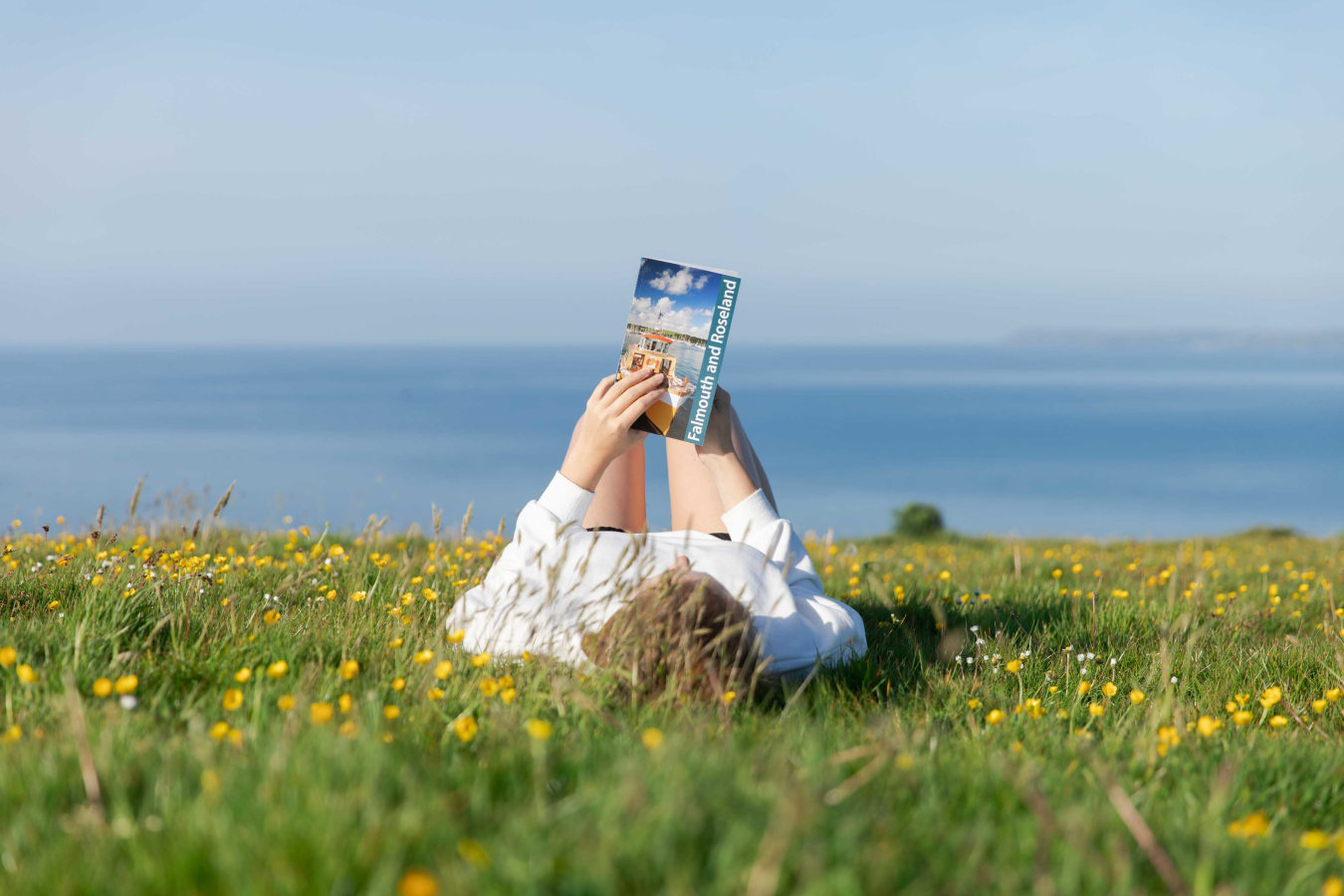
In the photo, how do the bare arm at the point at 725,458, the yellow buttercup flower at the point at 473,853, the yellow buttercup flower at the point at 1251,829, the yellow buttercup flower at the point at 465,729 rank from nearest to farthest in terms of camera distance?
1. the yellow buttercup flower at the point at 473,853
2. the yellow buttercup flower at the point at 1251,829
3. the yellow buttercup flower at the point at 465,729
4. the bare arm at the point at 725,458

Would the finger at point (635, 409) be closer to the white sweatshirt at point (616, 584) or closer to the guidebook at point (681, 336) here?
the guidebook at point (681, 336)

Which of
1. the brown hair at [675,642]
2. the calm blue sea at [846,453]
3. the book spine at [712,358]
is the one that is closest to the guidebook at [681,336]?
the book spine at [712,358]

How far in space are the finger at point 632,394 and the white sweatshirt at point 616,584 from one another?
41cm

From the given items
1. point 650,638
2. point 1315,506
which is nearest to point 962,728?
point 650,638

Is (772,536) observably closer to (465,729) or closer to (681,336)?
(681,336)

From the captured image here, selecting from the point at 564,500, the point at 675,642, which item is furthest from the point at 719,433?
the point at 675,642

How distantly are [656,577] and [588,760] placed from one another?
3.51 ft

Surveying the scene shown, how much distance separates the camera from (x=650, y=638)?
2963mm

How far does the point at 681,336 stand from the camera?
4211mm

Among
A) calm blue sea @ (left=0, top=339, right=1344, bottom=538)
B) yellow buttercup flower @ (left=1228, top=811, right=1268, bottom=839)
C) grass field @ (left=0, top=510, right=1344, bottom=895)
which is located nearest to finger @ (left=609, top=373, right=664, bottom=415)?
grass field @ (left=0, top=510, right=1344, bottom=895)

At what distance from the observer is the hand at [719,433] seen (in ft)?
14.6

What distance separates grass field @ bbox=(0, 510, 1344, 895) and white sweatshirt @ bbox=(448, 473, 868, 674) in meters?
0.18

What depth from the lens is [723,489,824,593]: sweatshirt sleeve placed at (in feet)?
13.7

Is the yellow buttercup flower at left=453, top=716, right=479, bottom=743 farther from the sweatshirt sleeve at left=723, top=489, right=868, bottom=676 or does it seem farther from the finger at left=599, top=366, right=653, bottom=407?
the finger at left=599, top=366, right=653, bottom=407
